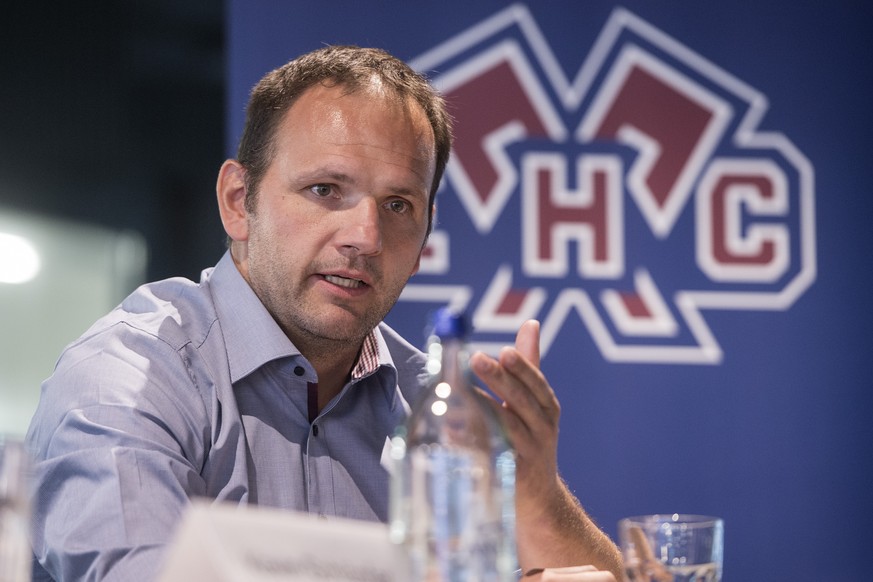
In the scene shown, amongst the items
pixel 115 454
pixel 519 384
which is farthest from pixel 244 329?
pixel 519 384

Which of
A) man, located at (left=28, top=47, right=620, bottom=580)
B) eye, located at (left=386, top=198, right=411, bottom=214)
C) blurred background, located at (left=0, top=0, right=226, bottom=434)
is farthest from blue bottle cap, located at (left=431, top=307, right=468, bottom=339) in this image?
blurred background, located at (left=0, top=0, right=226, bottom=434)

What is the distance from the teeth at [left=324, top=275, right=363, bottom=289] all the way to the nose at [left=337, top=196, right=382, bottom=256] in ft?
0.15

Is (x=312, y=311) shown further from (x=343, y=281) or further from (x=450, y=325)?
(x=450, y=325)

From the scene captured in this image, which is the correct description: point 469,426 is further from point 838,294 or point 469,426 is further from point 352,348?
point 838,294

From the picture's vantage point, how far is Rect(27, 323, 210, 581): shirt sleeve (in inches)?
43.2

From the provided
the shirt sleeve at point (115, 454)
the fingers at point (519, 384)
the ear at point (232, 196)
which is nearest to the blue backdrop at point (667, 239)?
the ear at point (232, 196)

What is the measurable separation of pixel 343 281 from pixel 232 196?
338mm

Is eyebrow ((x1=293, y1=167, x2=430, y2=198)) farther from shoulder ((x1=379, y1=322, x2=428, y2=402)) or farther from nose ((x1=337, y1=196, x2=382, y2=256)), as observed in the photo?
shoulder ((x1=379, y1=322, x2=428, y2=402))

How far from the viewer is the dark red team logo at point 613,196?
3121 mm

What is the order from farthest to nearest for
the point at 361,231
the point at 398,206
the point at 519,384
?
the point at 398,206
the point at 361,231
the point at 519,384

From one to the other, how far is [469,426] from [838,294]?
2.63m

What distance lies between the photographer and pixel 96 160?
335cm

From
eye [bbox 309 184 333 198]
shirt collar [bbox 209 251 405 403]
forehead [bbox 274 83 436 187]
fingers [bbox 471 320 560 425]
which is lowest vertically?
fingers [bbox 471 320 560 425]

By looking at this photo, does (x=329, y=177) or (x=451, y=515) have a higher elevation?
(x=329, y=177)
